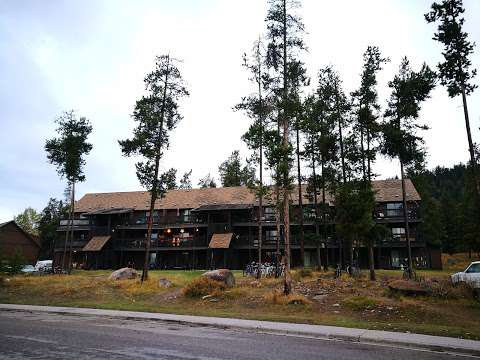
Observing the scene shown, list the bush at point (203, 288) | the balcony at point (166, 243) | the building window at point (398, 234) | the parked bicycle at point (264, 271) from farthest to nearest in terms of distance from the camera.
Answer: the balcony at point (166, 243), the building window at point (398, 234), the parked bicycle at point (264, 271), the bush at point (203, 288)

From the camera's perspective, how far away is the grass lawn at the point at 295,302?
43.3 feet

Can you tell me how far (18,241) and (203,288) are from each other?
50.0 m

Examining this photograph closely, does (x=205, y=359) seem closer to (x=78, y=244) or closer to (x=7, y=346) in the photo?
(x=7, y=346)

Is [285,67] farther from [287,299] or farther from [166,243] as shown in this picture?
[166,243]

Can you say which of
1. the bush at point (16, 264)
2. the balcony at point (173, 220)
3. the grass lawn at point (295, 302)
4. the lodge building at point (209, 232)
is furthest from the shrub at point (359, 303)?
the balcony at point (173, 220)

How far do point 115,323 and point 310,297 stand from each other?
376 inches

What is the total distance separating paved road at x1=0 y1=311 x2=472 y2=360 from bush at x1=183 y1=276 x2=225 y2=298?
8059 millimetres

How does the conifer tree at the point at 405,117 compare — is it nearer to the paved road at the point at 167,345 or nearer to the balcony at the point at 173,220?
the paved road at the point at 167,345

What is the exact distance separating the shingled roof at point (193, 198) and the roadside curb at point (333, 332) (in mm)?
29686

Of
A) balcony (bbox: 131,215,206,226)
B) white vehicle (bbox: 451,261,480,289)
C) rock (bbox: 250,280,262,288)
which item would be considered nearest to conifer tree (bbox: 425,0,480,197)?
white vehicle (bbox: 451,261,480,289)

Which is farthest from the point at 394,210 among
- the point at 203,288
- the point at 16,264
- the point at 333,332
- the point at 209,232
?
the point at 16,264

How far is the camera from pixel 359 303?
15641 millimetres

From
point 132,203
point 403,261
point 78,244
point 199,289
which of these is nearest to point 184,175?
point 132,203

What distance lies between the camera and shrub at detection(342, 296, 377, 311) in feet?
50.4
